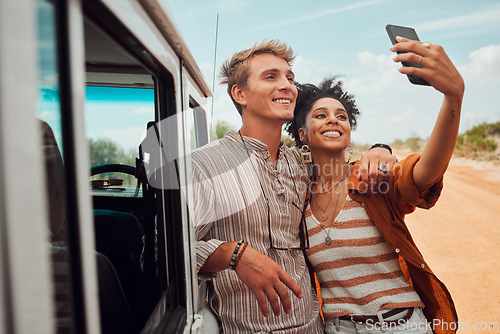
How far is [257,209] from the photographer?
Result: 1.94m

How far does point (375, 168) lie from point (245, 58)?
3.43ft

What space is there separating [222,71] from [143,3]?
64.7 inches

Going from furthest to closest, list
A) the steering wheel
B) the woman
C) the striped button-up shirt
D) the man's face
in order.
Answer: the steering wheel, the man's face, the woman, the striped button-up shirt

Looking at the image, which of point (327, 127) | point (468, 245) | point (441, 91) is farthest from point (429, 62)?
point (468, 245)

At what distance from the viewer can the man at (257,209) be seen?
5.48 ft

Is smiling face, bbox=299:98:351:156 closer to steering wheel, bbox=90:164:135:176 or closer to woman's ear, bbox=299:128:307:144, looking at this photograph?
woman's ear, bbox=299:128:307:144

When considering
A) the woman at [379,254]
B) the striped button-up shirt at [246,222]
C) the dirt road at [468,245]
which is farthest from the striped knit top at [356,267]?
the dirt road at [468,245]

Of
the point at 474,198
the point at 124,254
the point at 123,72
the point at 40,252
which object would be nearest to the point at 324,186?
the point at 124,254

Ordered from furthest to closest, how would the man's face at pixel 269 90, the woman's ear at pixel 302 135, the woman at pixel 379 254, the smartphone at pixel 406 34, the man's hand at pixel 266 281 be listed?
the woman's ear at pixel 302 135, the man's face at pixel 269 90, the woman at pixel 379 254, the smartphone at pixel 406 34, the man's hand at pixel 266 281

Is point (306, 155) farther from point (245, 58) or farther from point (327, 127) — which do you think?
point (245, 58)

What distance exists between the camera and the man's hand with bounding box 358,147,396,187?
2047 mm

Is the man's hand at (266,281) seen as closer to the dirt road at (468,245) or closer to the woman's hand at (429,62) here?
the woman's hand at (429,62)

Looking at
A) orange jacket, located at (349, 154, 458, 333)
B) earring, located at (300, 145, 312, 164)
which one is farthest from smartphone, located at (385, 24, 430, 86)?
earring, located at (300, 145, 312, 164)

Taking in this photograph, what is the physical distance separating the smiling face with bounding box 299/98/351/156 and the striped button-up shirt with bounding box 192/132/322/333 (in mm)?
329
